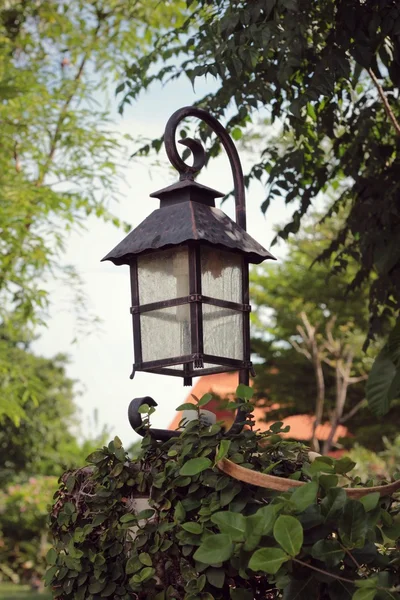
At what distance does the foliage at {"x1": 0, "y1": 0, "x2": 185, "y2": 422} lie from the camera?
9.77m

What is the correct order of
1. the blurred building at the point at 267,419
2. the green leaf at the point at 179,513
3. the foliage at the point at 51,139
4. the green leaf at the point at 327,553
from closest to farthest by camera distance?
the green leaf at the point at 327,553
the green leaf at the point at 179,513
the foliage at the point at 51,139
the blurred building at the point at 267,419

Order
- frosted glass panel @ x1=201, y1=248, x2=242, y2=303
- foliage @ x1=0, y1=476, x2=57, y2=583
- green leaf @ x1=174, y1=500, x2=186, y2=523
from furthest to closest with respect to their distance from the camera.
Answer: foliage @ x1=0, y1=476, x2=57, y2=583, frosted glass panel @ x1=201, y1=248, x2=242, y2=303, green leaf @ x1=174, y1=500, x2=186, y2=523

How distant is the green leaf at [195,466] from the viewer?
2.25m

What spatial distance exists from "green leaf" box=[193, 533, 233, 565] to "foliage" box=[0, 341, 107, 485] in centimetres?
1665

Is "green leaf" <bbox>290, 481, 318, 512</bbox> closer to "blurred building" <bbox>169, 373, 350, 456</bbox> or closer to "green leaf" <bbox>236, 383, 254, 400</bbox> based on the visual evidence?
"green leaf" <bbox>236, 383, 254, 400</bbox>

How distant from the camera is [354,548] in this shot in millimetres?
2004

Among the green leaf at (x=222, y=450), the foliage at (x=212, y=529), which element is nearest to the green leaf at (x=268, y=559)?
the foliage at (x=212, y=529)

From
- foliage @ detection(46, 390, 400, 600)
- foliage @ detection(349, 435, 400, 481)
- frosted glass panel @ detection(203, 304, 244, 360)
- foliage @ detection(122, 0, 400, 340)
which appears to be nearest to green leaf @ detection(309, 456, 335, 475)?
foliage @ detection(46, 390, 400, 600)

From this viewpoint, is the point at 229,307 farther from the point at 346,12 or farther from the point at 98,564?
the point at 346,12

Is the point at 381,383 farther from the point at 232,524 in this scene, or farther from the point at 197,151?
the point at 197,151

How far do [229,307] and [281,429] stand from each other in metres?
0.58

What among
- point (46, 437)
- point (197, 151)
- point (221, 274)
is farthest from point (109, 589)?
point (46, 437)

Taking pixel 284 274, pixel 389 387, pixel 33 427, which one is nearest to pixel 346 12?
pixel 389 387

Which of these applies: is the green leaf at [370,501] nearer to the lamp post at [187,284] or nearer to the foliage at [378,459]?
the lamp post at [187,284]
